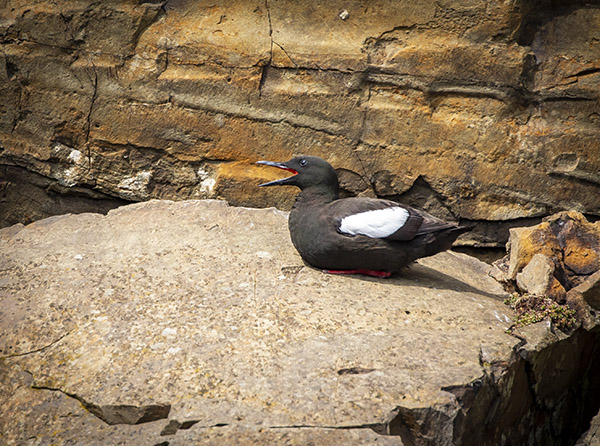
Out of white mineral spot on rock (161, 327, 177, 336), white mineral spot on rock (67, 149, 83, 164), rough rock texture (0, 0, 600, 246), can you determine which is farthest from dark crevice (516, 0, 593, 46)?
white mineral spot on rock (67, 149, 83, 164)

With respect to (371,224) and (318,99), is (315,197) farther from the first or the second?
(318,99)

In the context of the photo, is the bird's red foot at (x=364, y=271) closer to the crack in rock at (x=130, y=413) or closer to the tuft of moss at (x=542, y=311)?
the tuft of moss at (x=542, y=311)

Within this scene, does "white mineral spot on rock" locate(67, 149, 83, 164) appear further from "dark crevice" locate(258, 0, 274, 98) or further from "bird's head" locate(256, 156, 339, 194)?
"bird's head" locate(256, 156, 339, 194)

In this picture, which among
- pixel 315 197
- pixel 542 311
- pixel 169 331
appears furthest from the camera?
pixel 315 197

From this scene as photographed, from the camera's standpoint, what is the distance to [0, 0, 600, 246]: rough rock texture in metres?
5.17

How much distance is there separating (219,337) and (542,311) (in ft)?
6.79

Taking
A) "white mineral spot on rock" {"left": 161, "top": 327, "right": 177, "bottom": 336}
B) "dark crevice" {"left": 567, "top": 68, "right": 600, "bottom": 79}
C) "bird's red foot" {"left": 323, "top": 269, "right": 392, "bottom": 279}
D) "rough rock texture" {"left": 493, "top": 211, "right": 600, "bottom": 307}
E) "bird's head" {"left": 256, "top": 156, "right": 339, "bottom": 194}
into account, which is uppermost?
"dark crevice" {"left": 567, "top": 68, "right": 600, "bottom": 79}

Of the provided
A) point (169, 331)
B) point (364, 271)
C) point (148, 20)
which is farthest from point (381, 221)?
point (148, 20)

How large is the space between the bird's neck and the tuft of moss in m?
1.41

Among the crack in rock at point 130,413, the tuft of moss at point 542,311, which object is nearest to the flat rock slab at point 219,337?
the crack in rock at point 130,413

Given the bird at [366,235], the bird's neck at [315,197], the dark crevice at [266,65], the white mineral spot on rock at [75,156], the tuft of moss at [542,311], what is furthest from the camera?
the white mineral spot on rock at [75,156]

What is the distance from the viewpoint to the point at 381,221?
4.28 meters

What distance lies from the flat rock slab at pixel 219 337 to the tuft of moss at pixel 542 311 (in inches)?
4.3

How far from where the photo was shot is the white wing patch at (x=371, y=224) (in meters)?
4.25
